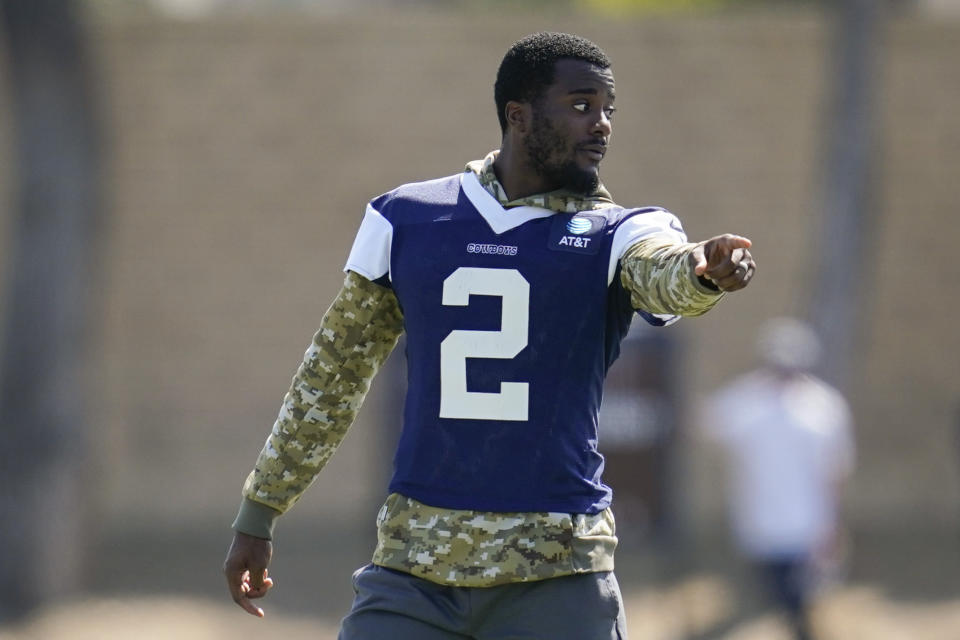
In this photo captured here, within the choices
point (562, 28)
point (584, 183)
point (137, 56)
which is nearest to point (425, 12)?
point (562, 28)

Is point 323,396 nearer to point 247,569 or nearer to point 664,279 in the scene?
point 247,569

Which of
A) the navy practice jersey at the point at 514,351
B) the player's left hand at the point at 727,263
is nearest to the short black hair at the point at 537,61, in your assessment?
the navy practice jersey at the point at 514,351

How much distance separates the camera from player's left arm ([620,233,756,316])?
2.79m

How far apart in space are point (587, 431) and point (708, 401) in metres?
9.09

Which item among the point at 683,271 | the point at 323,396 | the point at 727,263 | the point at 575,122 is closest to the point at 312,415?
the point at 323,396

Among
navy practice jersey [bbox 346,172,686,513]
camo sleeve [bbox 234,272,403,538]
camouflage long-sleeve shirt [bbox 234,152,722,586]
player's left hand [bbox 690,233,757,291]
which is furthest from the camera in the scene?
camo sleeve [bbox 234,272,403,538]

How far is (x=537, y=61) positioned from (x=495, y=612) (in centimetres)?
119

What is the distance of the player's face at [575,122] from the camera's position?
3.28 m

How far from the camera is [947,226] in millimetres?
12203

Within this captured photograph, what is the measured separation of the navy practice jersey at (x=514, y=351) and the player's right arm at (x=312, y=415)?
0.66ft

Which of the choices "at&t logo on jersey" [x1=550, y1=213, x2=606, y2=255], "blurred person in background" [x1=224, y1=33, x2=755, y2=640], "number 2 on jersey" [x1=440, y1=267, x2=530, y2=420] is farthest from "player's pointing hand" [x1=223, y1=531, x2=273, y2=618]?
"at&t logo on jersey" [x1=550, y1=213, x2=606, y2=255]

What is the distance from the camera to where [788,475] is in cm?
824

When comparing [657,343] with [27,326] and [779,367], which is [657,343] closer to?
[779,367]

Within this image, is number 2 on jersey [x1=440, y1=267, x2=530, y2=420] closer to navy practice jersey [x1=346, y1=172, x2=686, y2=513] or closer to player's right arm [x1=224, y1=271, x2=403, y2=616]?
navy practice jersey [x1=346, y1=172, x2=686, y2=513]
